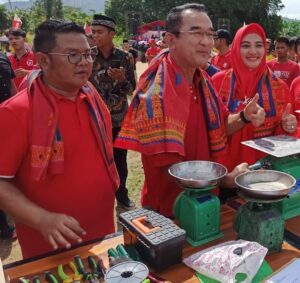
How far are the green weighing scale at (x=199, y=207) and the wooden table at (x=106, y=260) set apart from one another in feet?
0.14

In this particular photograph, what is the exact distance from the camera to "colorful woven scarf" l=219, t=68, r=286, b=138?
8.00ft

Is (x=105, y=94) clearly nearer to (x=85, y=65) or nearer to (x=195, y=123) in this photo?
(x=195, y=123)

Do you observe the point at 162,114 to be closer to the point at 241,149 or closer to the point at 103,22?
the point at 241,149

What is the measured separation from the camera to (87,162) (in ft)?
5.75

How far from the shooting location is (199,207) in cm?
150

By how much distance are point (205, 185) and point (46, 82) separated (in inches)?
34.6

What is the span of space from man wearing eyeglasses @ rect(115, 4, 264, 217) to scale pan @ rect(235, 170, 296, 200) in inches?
5.0

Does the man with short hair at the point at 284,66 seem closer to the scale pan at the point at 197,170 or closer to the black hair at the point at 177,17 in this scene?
the black hair at the point at 177,17

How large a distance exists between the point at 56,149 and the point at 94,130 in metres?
0.25

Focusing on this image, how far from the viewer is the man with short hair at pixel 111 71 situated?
139 inches

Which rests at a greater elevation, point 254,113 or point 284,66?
point 284,66

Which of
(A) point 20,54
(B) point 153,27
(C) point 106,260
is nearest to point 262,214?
(C) point 106,260

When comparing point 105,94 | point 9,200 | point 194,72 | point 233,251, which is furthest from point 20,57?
point 233,251

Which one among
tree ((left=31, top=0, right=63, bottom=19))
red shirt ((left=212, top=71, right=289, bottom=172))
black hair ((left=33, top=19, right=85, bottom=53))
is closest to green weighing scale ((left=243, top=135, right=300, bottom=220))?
red shirt ((left=212, top=71, right=289, bottom=172))
